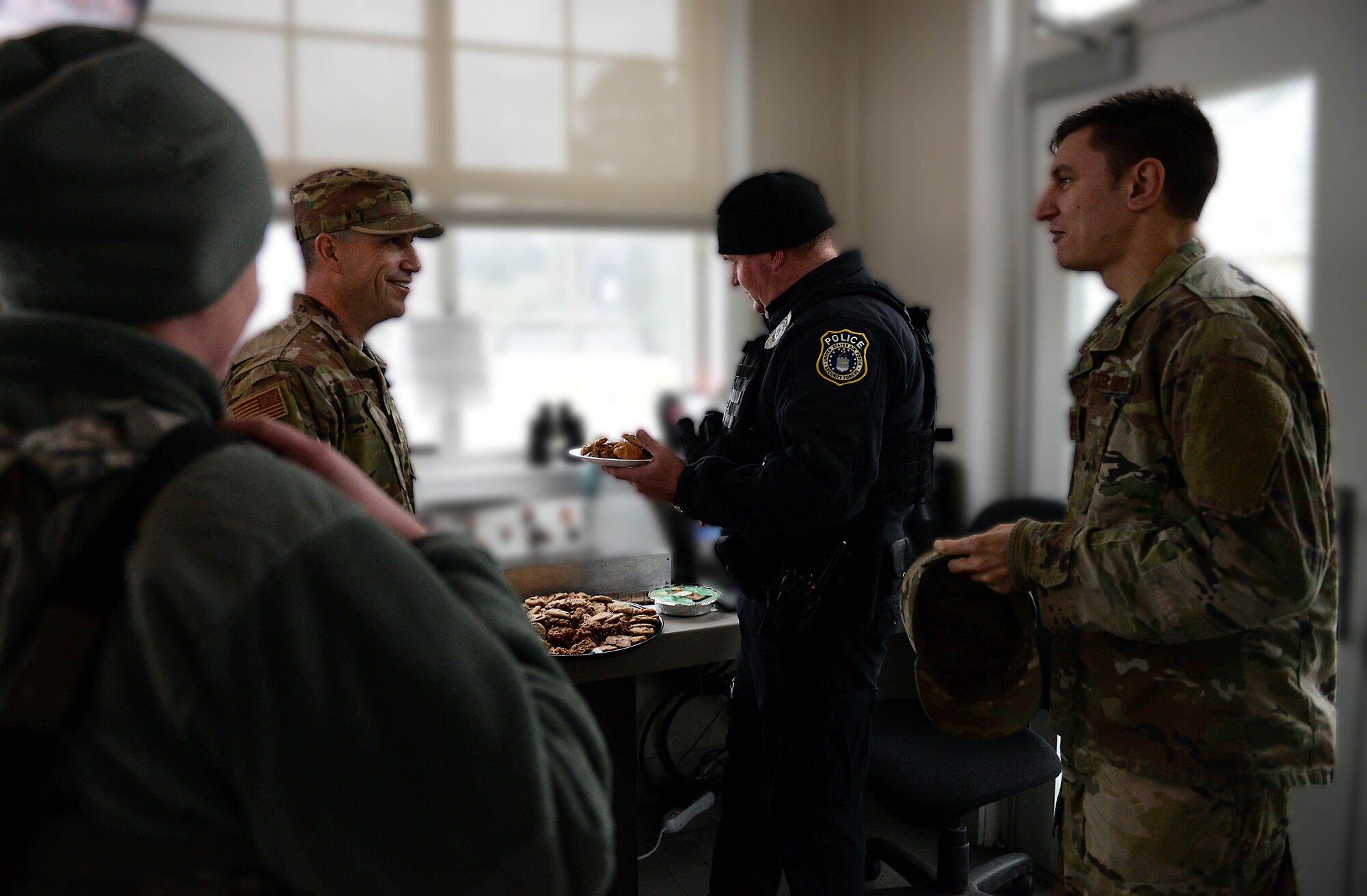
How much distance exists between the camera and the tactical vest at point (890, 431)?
186 cm

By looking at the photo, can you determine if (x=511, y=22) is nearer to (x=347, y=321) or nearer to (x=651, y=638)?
(x=347, y=321)

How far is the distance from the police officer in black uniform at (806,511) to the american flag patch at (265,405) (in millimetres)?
664

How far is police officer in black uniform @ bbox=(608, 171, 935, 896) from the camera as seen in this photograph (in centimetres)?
173

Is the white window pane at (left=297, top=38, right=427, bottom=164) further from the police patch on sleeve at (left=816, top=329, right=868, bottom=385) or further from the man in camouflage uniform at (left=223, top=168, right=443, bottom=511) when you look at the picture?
the police patch on sleeve at (left=816, top=329, right=868, bottom=385)

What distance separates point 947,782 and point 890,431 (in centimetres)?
69

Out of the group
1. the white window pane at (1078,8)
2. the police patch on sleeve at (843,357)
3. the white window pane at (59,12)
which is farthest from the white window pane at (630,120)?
the police patch on sleeve at (843,357)

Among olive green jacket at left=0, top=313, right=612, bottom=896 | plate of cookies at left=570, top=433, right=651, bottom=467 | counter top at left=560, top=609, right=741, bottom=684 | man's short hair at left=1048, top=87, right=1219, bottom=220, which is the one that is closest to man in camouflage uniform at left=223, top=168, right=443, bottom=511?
plate of cookies at left=570, top=433, right=651, bottom=467

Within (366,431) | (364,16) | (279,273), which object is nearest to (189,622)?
(366,431)

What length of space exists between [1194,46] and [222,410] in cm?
294

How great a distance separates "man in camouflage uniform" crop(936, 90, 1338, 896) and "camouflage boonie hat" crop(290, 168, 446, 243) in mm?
1108

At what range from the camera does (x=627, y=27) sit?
3.62 meters

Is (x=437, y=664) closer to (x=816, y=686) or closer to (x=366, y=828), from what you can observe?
(x=366, y=828)

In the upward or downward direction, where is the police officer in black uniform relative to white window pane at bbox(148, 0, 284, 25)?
downward

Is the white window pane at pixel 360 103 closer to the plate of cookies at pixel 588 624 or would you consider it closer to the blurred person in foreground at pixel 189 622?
the plate of cookies at pixel 588 624
